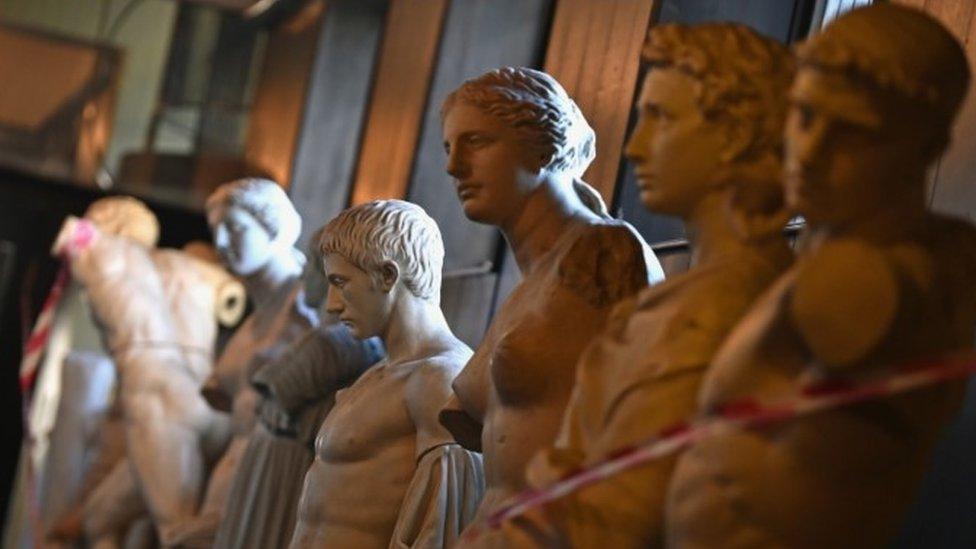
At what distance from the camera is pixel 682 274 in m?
4.30

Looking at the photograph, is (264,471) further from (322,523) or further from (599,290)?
(599,290)

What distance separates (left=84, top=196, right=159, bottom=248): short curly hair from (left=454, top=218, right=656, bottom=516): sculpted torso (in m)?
6.49

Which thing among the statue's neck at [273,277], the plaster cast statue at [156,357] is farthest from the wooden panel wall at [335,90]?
the statue's neck at [273,277]

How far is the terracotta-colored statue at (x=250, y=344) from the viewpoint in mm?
7965

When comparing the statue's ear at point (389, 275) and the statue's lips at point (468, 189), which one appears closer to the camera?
the statue's lips at point (468, 189)

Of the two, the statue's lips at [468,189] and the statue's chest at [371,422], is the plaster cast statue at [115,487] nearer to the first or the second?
the statue's chest at [371,422]

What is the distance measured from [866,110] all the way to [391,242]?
3.01 metres

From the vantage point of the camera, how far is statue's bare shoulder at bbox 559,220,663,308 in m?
5.20

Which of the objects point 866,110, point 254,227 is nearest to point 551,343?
point 866,110

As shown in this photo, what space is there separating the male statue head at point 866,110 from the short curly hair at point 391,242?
9.51 feet

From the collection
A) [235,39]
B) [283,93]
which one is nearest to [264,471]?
[283,93]

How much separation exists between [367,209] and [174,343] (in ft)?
14.2

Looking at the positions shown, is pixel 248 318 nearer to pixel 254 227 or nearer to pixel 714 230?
pixel 254 227

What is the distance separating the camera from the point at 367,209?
265 inches
